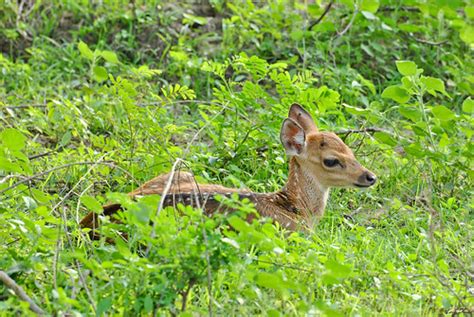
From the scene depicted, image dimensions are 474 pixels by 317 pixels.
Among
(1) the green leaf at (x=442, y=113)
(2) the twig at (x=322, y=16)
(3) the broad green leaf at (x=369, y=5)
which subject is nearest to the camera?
(1) the green leaf at (x=442, y=113)

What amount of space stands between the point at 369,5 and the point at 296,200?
2675mm

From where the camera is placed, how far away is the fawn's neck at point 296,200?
22.6 ft

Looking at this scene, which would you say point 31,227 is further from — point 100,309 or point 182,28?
point 182,28

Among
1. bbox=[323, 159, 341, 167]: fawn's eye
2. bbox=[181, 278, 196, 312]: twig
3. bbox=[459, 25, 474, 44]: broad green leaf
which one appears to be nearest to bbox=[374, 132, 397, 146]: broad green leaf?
bbox=[323, 159, 341, 167]: fawn's eye

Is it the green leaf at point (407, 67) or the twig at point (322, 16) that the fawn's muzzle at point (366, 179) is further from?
the twig at point (322, 16)

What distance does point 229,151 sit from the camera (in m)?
7.55

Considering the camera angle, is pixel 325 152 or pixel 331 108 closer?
pixel 325 152

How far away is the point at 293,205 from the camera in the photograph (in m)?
7.09

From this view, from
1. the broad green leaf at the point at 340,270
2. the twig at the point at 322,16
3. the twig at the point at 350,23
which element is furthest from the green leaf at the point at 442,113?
the twig at the point at 322,16

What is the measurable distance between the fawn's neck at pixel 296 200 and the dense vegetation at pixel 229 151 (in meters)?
0.13

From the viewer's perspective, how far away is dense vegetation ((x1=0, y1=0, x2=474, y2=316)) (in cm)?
498

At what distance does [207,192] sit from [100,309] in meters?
1.88

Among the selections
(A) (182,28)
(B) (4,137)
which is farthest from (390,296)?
(A) (182,28)

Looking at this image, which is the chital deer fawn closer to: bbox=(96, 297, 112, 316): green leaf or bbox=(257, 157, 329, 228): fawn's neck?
bbox=(257, 157, 329, 228): fawn's neck
